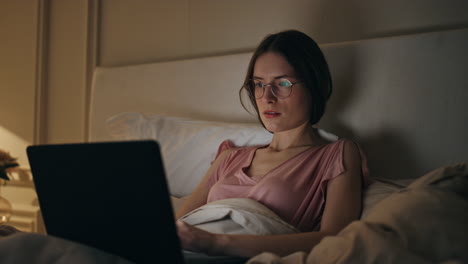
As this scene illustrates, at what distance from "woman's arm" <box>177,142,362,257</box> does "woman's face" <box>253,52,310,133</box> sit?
0.72ft

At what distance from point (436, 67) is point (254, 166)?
67 cm

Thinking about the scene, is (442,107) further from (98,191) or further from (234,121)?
(98,191)

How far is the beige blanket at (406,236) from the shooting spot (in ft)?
2.04

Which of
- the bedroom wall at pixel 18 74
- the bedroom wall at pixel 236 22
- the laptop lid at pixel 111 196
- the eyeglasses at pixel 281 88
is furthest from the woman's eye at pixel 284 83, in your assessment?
the bedroom wall at pixel 18 74

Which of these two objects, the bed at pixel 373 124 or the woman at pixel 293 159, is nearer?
the bed at pixel 373 124

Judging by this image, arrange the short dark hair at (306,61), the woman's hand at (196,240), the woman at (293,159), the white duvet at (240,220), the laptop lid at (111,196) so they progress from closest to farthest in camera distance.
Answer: the laptop lid at (111,196)
the woman's hand at (196,240)
the white duvet at (240,220)
the woman at (293,159)
the short dark hair at (306,61)

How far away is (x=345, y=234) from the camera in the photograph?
69cm

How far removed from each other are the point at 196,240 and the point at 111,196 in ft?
0.82

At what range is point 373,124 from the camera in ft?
4.51

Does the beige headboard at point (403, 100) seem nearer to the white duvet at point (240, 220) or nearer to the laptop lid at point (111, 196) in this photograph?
the white duvet at point (240, 220)

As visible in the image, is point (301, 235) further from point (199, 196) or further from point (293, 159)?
point (199, 196)

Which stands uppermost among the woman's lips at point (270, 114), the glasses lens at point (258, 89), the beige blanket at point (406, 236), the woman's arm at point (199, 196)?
the glasses lens at point (258, 89)

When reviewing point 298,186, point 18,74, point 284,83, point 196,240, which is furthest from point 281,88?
point 18,74

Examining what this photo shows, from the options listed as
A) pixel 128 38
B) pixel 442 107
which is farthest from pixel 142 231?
pixel 128 38
